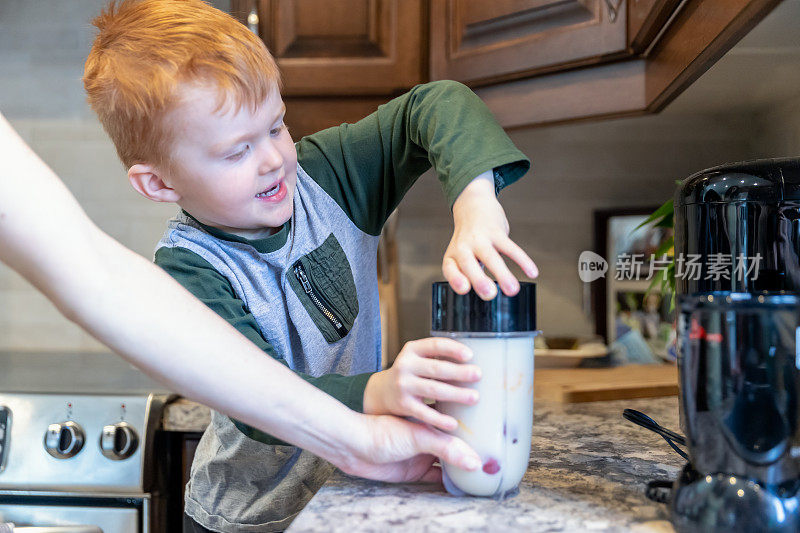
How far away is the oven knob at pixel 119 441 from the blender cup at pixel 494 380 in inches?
36.1

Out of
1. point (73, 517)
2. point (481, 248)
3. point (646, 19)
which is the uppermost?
point (646, 19)

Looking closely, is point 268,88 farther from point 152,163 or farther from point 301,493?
point 301,493

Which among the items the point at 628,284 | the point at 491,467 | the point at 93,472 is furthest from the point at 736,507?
the point at 628,284

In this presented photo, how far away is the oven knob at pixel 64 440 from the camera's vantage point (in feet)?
4.21

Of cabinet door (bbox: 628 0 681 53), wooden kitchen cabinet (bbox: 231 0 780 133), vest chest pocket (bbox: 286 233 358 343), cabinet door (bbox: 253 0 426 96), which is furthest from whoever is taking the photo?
cabinet door (bbox: 253 0 426 96)

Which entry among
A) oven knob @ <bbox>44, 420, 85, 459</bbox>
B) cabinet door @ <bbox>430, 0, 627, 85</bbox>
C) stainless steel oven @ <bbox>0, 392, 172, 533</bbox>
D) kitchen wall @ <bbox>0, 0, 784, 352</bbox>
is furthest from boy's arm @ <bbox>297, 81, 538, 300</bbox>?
kitchen wall @ <bbox>0, 0, 784, 352</bbox>

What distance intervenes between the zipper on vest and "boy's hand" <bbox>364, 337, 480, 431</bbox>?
295 millimetres

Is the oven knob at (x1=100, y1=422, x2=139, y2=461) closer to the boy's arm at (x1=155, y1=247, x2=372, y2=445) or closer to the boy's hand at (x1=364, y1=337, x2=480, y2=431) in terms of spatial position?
the boy's arm at (x1=155, y1=247, x2=372, y2=445)

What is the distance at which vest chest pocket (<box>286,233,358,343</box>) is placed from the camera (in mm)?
848

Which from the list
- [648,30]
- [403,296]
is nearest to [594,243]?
[403,296]

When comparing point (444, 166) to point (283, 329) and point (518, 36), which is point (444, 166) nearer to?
point (283, 329)

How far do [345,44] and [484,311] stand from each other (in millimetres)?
1067

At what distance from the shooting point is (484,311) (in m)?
0.53

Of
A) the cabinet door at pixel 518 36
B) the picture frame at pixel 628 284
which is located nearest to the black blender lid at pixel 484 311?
the cabinet door at pixel 518 36
